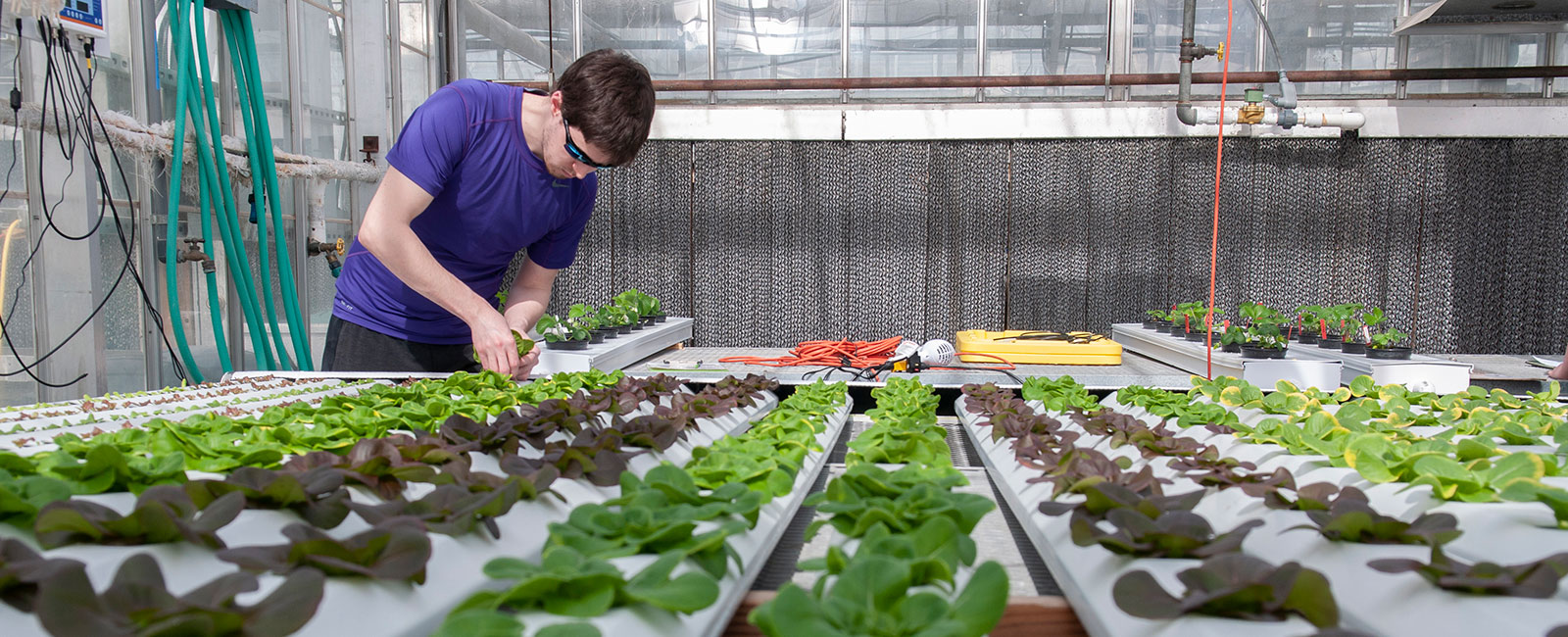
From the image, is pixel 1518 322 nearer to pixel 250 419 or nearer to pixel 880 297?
pixel 880 297

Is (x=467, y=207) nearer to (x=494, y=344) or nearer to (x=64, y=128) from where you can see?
(x=494, y=344)

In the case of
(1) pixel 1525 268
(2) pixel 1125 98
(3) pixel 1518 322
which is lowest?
(3) pixel 1518 322

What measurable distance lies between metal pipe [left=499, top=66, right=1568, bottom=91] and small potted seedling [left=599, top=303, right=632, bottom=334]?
1.36 metres

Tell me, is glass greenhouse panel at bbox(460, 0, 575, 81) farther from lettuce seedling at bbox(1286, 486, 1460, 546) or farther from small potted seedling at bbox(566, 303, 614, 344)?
lettuce seedling at bbox(1286, 486, 1460, 546)

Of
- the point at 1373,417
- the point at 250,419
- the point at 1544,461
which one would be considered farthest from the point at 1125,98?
the point at 250,419

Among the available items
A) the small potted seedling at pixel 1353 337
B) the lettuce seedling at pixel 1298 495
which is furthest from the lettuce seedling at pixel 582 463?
the small potted seedling at pixel 1353 337

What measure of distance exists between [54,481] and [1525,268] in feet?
16.5

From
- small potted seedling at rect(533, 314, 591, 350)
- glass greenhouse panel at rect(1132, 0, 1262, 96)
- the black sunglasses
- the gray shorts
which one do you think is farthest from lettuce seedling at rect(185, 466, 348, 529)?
glass greenhouse panel at rect(1132, 0, 1262, 96)

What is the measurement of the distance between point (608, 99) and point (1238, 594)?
1.28 meters

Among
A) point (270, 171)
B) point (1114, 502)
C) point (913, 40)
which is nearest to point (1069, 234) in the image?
point (913, 40)

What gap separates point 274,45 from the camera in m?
3.22

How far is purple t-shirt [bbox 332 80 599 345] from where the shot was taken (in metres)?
1.58

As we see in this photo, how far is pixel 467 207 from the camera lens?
171cm

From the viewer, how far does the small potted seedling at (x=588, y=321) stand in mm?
2707
